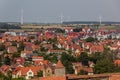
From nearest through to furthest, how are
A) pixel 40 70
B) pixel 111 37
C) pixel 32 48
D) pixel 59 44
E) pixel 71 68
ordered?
pixel 40 70, pixel 71 68, pixel 32 48, pixel 59 44, pixel 111 37

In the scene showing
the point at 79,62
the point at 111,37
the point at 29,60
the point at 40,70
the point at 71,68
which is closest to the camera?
the point at 40,70

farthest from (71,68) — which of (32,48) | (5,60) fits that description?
→ (32,48)

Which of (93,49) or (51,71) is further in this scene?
(93,49)

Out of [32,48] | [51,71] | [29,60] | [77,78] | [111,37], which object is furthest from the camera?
[111,37]

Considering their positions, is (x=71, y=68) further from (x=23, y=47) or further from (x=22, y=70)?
(x=23, y=47)

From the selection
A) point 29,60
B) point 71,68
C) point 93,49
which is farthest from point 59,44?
point 71,68

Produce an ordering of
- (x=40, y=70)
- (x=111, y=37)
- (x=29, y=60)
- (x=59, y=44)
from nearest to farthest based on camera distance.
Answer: (x=40, y=70), (x=29, y=60), (x=59, y=44), (x=111, y=37)

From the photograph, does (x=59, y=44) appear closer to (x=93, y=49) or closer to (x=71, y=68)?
(x=93, y=49)

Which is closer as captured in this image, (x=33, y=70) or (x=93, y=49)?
(x=33, y=70)
